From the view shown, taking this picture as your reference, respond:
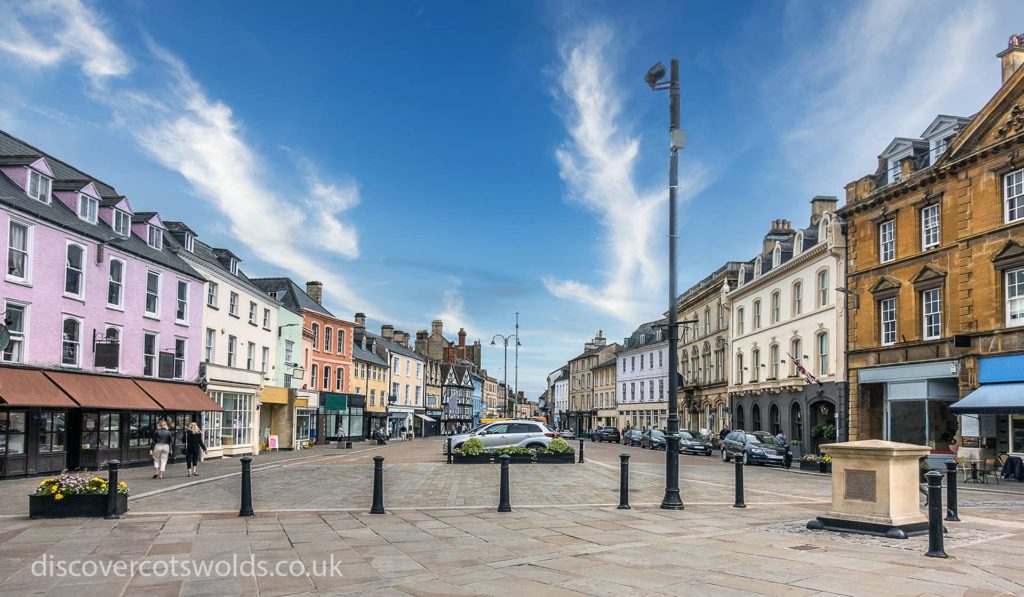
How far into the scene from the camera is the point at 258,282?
50719 mm

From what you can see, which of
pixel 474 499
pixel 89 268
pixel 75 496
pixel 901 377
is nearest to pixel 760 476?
pixel 901 377

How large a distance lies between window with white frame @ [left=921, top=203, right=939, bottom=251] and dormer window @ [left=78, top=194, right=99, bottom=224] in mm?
30392

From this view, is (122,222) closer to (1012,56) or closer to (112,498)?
(112,498)

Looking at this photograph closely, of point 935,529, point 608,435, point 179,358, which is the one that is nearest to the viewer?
Result: point 935,529

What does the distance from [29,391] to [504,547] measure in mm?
17080

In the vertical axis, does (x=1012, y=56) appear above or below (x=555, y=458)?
above

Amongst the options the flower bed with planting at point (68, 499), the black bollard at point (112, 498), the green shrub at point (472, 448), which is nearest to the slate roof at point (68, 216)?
the flower bed with planting at point (68, 499)

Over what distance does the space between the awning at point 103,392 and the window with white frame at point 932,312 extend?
2893 centimetres

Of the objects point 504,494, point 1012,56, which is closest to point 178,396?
point 504,494

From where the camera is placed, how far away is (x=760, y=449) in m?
32.5

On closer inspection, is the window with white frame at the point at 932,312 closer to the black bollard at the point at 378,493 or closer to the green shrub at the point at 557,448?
the green shrub at the point at 557,448

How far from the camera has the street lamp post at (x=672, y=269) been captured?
14.3m

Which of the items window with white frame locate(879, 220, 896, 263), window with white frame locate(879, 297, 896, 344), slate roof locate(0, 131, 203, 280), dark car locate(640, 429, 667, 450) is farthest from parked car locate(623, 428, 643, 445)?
slate roof locate(0, 131, 203, 280)

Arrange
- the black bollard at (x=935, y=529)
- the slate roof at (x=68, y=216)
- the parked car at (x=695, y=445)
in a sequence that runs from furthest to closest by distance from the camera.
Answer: the parked car at (x=695, y=445)
the slate roof at (x=68, y=216)
the black bollard at (x=935, y=529)
